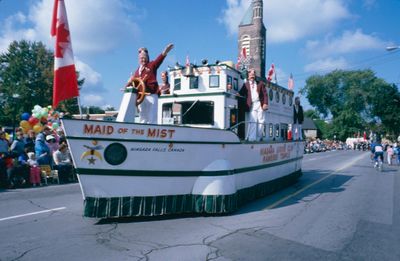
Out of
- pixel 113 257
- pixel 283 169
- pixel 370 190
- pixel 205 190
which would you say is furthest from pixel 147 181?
pixel 370 190

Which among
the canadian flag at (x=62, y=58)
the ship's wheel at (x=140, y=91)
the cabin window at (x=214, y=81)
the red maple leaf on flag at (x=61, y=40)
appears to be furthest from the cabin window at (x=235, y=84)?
the red maple leaf on flag at (x=61, y=40)

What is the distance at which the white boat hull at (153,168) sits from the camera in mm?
5449

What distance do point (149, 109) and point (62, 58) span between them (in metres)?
1.98

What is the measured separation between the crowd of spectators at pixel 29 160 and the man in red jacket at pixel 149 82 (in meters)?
6.02

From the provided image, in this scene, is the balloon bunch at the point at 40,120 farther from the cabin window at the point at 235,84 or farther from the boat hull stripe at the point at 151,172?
the boat hull stripe at the point at 151,172

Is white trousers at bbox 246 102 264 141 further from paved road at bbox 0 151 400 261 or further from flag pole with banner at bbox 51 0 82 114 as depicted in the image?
flag pole with banner at bbox 51 0 82 114

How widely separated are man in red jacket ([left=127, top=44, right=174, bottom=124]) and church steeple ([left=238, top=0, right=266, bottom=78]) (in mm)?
54878

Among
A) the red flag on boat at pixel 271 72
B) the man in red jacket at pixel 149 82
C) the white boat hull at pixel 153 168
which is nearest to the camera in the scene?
the white boat hull at pixel 153 168

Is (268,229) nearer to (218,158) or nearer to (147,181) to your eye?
(218,158)

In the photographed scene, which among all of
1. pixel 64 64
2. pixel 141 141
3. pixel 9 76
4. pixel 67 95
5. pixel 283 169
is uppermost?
pixel 9 76

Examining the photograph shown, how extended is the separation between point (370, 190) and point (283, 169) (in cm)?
313

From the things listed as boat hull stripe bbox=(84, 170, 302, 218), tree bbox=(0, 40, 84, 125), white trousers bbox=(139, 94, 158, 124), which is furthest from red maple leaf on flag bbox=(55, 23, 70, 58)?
tree bbox=(0, 40, 84, 125)

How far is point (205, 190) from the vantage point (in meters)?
6.41

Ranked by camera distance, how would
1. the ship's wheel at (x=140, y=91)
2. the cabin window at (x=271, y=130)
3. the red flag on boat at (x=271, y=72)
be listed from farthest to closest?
1. the red flag on boat at (x=271, y=72)
2. the cabin window at (x=271, y=130)
3. the ship's wheel at (x=140, y=91)
